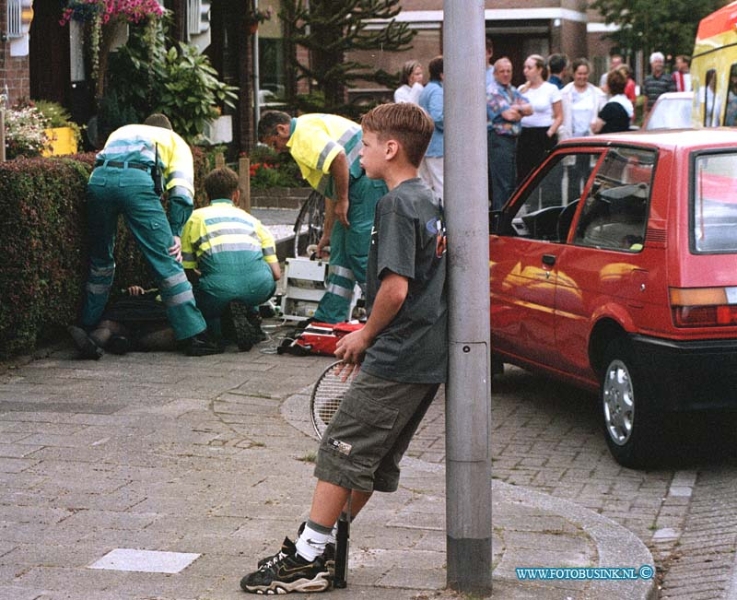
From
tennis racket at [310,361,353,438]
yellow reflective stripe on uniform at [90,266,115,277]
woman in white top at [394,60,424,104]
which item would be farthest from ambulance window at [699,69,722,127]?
tennis racket at [310,361,353,438]

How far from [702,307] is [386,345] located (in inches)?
97.8

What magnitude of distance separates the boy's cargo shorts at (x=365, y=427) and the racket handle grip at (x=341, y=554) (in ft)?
0.57

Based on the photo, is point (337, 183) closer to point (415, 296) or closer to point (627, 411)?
point (627, 411)

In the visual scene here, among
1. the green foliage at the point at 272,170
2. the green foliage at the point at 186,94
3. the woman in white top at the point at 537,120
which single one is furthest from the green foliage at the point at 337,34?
the woman in white top at the point at 537,120

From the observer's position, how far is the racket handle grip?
494 centimetres

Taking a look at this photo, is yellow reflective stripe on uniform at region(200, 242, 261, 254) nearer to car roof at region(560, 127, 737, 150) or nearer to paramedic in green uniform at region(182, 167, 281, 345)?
paramedic in green uniform at region(182, 167, 281, 345)

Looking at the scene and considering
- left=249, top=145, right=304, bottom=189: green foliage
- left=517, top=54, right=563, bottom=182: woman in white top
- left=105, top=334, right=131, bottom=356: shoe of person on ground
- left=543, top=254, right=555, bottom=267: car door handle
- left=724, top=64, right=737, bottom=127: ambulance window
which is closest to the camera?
left=543, top=254, right=555, bottom=267: car door handle

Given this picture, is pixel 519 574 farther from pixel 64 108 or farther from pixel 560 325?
pixel 64 108

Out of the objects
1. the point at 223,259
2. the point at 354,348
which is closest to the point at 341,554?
the point at 354,348

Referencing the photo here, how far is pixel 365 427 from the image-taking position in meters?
4.83

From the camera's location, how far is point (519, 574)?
5207mm

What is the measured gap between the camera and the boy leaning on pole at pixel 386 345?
4723 millimetres

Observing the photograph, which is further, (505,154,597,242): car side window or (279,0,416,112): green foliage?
(279,0,416,112): green foliage

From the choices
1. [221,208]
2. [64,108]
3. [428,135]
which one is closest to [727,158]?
[428,135]
